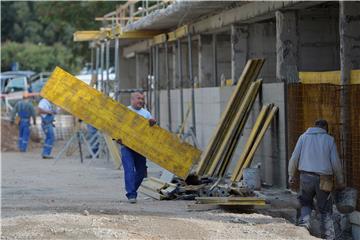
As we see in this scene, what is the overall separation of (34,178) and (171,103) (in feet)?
24.5

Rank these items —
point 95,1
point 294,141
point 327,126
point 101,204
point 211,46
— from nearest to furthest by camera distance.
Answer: point 327,126
point 101,204
point 294,141
point 211,46
point 95,1

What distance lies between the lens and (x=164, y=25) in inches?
910

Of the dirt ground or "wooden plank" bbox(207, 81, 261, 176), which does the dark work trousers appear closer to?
the dirt ground

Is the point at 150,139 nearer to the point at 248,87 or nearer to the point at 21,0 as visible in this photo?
the point at 248,87

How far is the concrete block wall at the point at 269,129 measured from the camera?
48.1 ft

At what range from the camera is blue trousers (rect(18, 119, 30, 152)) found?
89.9 feet

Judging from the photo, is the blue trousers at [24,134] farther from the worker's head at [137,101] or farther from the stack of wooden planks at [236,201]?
the stack of wooden planks at [236,201]

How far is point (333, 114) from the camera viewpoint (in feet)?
39.9

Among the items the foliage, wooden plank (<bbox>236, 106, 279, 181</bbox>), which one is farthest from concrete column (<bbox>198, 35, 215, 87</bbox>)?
the foliage

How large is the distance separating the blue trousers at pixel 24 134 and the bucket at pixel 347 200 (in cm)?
1752

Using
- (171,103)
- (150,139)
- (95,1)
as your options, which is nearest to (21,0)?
(95,1)

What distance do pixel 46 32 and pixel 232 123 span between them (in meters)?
55.6

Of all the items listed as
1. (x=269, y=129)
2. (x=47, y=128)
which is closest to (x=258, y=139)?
(x=269, y=129)

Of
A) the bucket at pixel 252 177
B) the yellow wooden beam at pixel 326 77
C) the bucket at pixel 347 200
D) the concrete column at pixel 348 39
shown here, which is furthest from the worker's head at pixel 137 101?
the bucket at pixel 347 200
